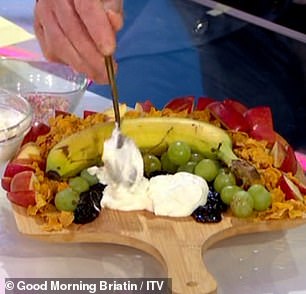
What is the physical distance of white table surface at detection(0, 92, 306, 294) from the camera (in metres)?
0.90

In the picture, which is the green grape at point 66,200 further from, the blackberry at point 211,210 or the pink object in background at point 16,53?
the pink object in background at point 16,53

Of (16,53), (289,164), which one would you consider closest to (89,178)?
(289,164)

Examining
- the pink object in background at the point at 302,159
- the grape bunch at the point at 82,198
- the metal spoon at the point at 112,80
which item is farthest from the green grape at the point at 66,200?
the pink object in background at the point at 302,159

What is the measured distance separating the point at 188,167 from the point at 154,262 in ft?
0.37

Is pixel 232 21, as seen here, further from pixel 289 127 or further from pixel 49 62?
pixel 49 62

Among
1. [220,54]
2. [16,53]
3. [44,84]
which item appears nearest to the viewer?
[44,84]

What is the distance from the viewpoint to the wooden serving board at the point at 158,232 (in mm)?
849

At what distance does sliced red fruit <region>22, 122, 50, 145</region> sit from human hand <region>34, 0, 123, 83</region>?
11 centimetres

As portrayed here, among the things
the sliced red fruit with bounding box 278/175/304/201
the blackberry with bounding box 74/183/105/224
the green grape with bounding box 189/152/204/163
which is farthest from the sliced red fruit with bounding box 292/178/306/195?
the blackberry with bounding box 74/183/105/224

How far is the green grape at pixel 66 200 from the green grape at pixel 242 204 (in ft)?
0.55

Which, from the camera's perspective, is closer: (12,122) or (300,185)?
(300,185)

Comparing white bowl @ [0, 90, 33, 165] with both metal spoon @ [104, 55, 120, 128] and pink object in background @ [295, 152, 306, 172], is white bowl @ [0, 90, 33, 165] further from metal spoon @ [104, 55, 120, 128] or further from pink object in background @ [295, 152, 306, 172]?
pink object in background @ [295, 152, 306, 172]

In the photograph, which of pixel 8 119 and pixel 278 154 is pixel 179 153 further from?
pixel 8 119

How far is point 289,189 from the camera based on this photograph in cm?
92
